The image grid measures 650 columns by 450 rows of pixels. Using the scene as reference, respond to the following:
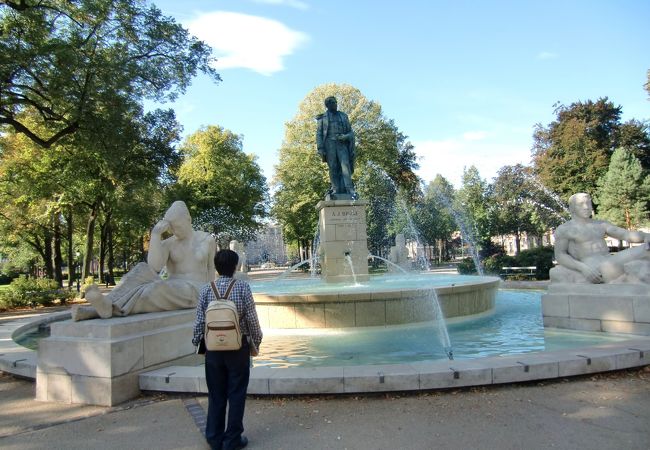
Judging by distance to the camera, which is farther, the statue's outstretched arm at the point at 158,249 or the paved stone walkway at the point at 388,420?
the statue's outstretched arm at the point at 158,249

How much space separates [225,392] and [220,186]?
3703 cm

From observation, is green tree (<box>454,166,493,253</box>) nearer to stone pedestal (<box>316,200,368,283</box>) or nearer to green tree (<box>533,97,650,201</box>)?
green tree (<box>533,97,650,201</box>)

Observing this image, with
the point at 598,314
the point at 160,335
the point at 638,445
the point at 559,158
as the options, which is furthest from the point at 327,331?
the point at 559,158

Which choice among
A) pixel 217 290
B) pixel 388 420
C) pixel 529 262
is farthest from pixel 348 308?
pixel 529 262

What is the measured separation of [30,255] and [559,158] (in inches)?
1965

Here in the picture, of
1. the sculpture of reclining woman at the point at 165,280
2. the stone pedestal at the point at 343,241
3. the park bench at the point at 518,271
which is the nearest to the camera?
the sculpture of reclining woman at the point at 165,280

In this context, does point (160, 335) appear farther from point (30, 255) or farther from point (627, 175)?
point (30, 255)

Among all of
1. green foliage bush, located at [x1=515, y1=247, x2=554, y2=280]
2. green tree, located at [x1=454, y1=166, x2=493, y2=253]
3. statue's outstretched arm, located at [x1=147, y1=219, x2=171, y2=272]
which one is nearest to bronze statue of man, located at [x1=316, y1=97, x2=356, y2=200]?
statue's outstretched arm, located at [x1=147, y1=219, x2=171, y2=272]

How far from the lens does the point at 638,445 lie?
3.46 metres

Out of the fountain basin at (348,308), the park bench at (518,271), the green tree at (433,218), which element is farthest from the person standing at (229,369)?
the green tree at (433,218)

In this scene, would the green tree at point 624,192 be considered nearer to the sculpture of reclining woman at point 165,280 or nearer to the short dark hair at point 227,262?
the sculpture of reclining woman at point 165,280

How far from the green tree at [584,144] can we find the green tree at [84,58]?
1245 inches

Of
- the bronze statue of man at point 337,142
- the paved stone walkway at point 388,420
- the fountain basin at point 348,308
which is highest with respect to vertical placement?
the bronze statue of man at point 337,142

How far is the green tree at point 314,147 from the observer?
3681 cm
